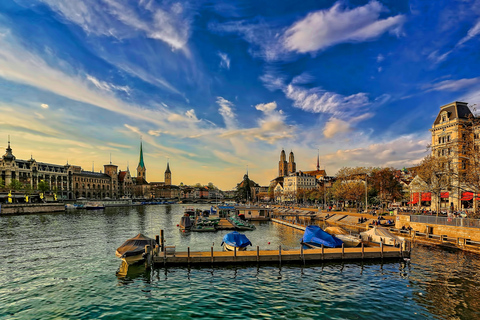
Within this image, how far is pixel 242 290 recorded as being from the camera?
78.7 ft

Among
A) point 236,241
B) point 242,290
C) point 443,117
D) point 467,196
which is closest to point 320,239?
point 236,241

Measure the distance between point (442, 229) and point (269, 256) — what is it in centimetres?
3104

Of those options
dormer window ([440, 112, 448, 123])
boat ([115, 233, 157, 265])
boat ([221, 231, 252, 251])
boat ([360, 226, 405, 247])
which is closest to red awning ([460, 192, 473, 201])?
dormer window ([440, 112, 448, 123])

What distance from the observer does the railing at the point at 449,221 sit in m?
39.1

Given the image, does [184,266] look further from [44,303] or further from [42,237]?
[42,237]

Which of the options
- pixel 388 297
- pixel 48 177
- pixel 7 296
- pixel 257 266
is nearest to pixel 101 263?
pixel 7 296

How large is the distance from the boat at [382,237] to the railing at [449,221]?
1031 cm

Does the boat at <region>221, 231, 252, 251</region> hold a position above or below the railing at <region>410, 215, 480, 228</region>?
below

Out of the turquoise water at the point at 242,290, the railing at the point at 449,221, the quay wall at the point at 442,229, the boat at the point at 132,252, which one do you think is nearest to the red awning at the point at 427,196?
the quay wall at the point at 442,229

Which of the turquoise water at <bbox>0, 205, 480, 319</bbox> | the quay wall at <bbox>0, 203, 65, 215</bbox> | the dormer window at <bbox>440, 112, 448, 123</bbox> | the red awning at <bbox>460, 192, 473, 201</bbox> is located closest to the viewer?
the turquoise water at <bbox>0, 205, 480, 319</bbox>

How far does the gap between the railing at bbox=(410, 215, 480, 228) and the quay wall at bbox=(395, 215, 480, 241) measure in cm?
50

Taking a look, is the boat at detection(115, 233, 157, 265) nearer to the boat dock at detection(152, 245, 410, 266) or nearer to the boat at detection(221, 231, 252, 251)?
the boat dock at detection(152, 245, 410, 266)

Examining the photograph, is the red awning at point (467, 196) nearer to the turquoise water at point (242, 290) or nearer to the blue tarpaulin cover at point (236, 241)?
the turquoise water at point (242, 290)

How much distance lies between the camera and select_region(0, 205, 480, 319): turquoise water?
1969 cm
